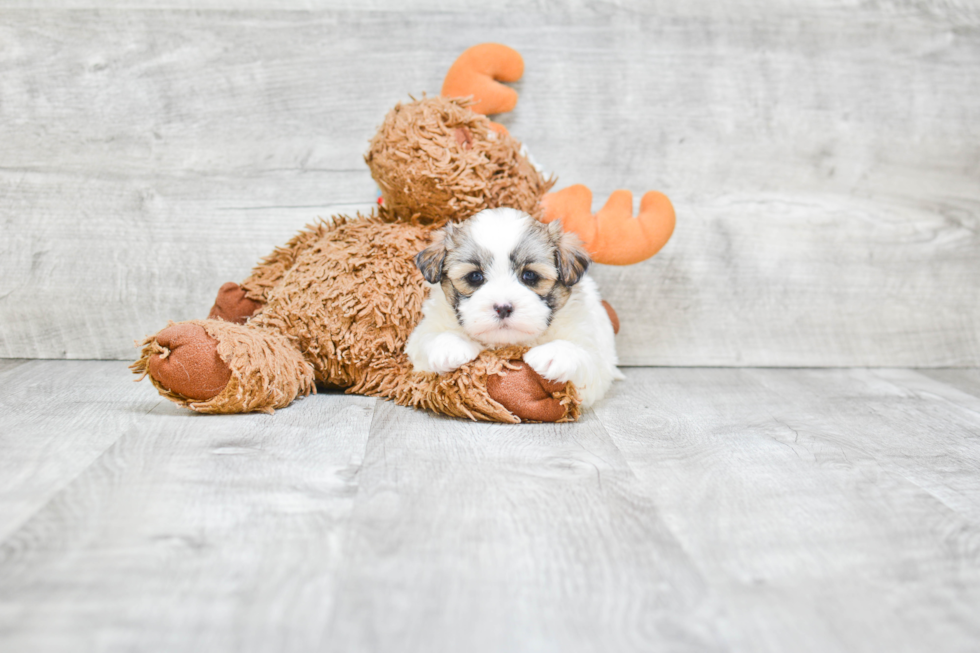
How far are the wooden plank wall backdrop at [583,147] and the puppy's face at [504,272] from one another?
1.93 ft

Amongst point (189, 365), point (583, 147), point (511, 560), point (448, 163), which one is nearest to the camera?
point (511, 560)

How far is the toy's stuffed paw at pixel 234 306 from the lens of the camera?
172 centimetres

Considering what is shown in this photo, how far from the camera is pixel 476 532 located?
0.94 meters

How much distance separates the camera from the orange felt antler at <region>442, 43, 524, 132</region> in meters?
1.78

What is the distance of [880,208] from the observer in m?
2.05

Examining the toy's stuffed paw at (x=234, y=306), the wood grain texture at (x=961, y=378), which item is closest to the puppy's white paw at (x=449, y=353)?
the toy's stuffed paw at (x=234, y=306)

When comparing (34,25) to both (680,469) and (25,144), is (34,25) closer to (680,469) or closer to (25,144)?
(25,144)

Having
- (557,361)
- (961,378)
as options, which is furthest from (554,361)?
(961,378)

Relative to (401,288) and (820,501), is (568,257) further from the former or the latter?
(820,501)

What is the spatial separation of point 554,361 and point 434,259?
296 mm

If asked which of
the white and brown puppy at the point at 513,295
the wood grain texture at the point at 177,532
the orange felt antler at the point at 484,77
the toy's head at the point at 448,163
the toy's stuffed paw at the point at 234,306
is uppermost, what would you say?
the orange felt antler at the point at 484,77

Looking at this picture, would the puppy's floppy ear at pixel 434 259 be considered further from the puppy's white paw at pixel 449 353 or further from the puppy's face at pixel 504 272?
the puppy's white paw at pixel 449 353

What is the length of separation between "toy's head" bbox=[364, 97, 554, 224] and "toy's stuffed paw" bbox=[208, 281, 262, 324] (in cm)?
43

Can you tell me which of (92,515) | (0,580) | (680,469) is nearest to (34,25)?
(92,515)
